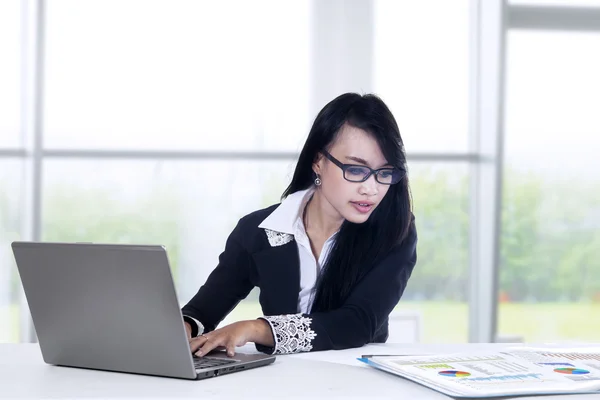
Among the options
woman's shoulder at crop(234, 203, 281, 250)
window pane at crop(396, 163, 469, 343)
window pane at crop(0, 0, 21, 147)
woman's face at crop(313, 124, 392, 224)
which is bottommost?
window pane at crop(396, 163, 469, 343)

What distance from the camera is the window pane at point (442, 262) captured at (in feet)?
14.5

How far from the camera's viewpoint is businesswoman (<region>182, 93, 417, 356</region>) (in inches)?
82.7

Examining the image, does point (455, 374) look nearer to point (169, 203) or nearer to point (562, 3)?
point (169, 203)

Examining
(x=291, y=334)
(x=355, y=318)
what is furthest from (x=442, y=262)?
(x=291, y=334)

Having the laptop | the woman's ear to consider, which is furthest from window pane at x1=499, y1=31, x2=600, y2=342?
the laptop

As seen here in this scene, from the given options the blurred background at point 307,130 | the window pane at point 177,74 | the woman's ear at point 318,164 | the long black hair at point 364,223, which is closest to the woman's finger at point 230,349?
the long black hair at point 364,223

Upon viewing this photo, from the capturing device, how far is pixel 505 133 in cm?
426

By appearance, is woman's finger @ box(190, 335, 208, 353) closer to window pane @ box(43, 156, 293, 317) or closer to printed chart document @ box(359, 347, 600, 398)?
printed chart document @ box(359, 347, 600, 398)

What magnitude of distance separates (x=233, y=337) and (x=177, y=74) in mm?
2740

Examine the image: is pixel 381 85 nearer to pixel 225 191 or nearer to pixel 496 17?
pixel 496 17

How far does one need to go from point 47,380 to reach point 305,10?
10.5ft

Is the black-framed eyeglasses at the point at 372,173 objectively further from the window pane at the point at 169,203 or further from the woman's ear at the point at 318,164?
the window pane at the point at 169,203

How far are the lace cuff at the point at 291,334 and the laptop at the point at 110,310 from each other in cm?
17

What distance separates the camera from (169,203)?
167 inches
